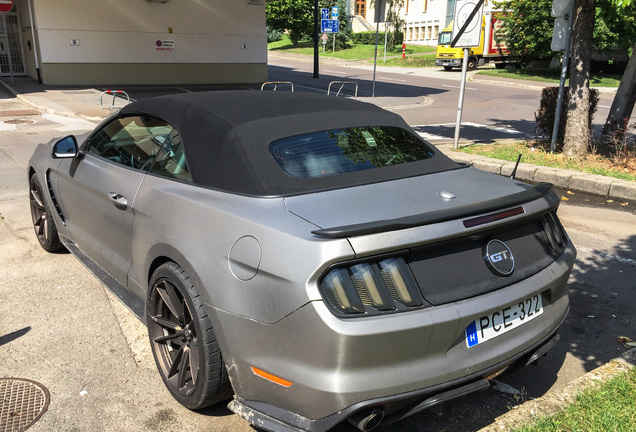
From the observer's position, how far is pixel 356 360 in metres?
2.21

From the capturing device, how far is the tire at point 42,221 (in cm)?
491

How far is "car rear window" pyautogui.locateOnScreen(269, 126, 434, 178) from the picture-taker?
3.02 meters

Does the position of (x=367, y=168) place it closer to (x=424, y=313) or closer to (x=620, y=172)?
(x=424, y=313)

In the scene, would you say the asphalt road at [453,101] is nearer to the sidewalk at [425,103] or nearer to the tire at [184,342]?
the sidewalk at [425,103]

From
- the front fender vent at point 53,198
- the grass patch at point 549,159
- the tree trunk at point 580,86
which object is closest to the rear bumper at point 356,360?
the front fender vent at point 53,198

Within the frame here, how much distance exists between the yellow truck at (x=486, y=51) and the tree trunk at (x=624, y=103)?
25.6 metres

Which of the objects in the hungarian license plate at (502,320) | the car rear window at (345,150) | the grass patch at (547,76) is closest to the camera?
the hungarian license plate at (502,320)

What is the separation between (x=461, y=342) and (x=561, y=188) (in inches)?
265

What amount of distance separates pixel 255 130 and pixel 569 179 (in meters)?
6.59

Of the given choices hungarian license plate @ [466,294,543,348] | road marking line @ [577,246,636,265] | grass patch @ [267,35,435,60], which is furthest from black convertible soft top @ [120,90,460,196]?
grass patch @ [267,35,435,60]

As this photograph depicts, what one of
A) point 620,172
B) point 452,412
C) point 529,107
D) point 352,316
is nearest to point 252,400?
point 352,316

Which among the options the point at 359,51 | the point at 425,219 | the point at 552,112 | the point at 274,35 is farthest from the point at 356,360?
the point at 274,35

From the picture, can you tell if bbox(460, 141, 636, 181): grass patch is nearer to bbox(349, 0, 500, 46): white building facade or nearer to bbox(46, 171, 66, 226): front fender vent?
bbox(46, 171, 66, 226): front fender vent

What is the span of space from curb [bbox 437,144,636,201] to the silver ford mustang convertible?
4.38 m
